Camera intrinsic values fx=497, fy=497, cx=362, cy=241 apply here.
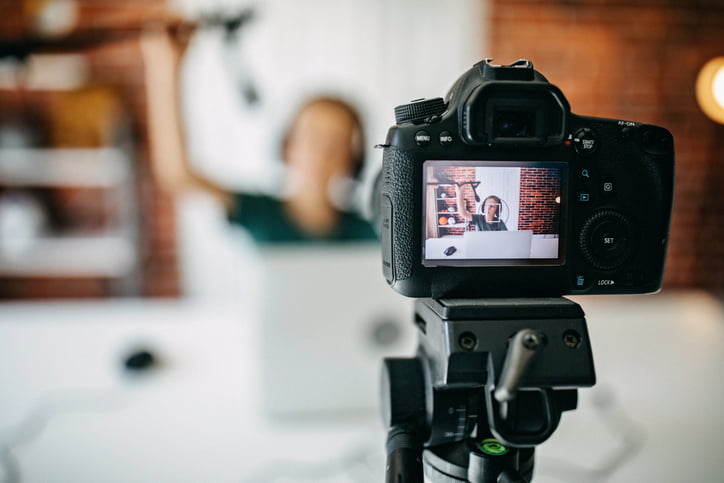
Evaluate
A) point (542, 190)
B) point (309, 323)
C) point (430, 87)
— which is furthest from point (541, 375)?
point (430, 87)

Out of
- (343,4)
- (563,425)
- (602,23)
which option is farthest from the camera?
(602,23)

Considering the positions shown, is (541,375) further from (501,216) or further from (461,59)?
(461,59)

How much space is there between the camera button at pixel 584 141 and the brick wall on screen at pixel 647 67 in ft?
5.47

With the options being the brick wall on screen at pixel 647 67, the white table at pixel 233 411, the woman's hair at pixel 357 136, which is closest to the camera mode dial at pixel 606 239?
the white table at pixel 233 411

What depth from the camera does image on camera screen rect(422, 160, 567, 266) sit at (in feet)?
1.33

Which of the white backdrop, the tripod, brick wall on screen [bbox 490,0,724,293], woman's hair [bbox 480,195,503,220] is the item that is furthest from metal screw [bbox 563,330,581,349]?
brick wall on screen [bbox 490,0,724,293]

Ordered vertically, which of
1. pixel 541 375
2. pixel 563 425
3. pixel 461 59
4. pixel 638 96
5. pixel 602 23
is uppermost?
pixel 602 23

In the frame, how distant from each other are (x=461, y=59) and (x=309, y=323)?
1.48 metres

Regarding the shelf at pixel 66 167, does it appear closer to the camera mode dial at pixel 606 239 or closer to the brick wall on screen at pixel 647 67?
the brick wall on screen at pixel 647 67

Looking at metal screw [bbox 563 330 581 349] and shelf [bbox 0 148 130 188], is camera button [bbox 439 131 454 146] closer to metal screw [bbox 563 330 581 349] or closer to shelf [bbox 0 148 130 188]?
metal screw [bbox 563 330 581 349]

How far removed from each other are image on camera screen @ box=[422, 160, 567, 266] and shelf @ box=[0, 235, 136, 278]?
5.63ft

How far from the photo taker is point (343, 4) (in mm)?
1864

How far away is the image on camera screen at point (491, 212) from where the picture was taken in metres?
0.40

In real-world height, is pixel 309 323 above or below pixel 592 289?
below
